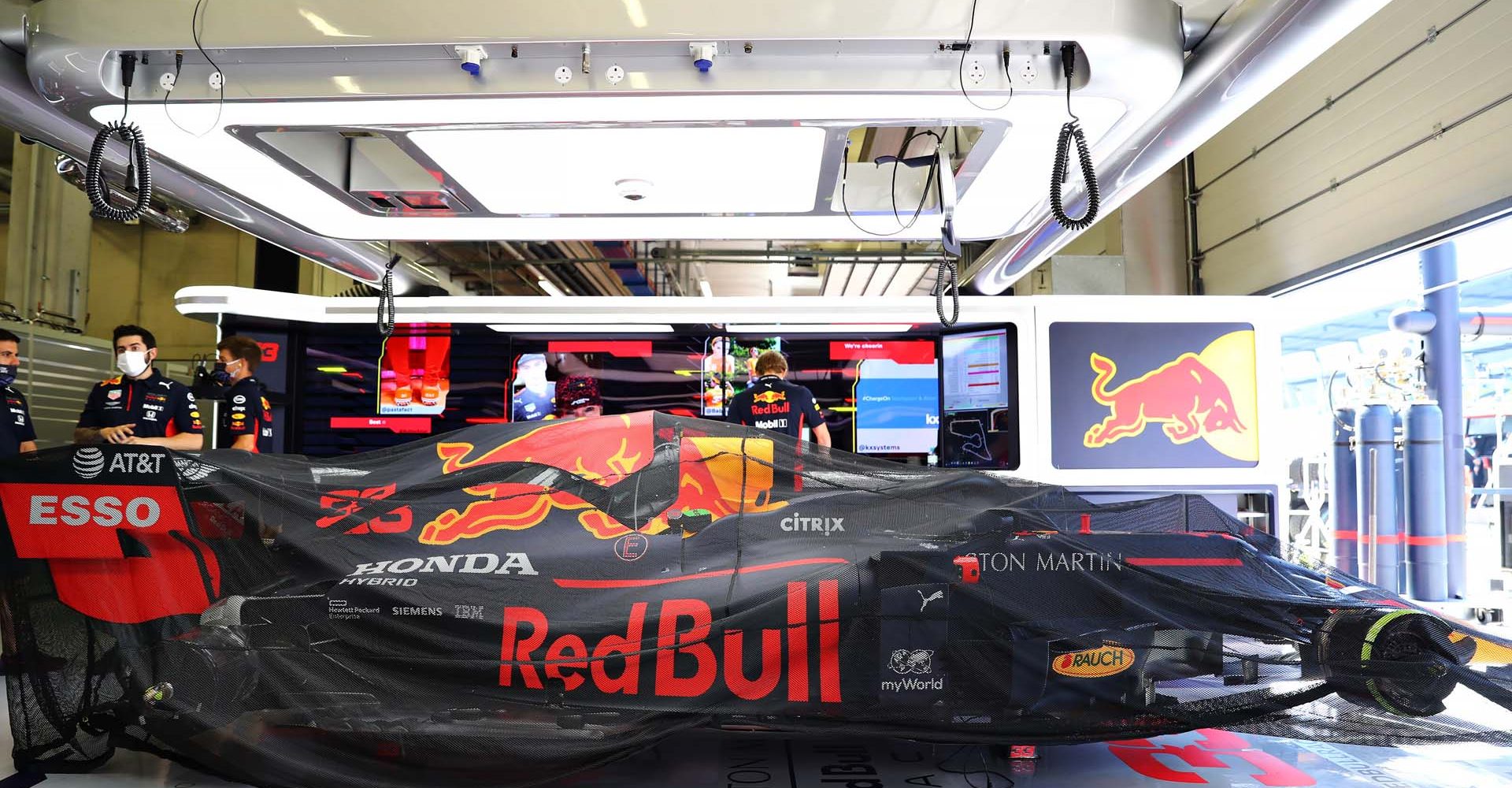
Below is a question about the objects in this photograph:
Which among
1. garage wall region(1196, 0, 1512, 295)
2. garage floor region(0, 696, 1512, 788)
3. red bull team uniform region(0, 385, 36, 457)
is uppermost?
garage wall region(1196, 0, 1512, 295)

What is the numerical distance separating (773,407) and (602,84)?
268 cm

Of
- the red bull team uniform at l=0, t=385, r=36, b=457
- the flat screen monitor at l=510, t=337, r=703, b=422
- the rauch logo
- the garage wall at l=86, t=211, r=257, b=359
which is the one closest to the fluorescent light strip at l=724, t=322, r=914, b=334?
the flat screen monitor at l=510, t=337, r=703, b=422

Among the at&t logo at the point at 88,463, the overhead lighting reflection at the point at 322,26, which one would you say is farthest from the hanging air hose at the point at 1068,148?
the at&t logo at the point at 88,463

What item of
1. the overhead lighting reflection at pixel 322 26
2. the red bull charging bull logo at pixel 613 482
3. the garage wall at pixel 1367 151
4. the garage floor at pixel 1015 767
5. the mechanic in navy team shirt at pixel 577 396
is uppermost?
the garage wall at pixel 1367 151

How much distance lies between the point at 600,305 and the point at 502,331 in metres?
0.72

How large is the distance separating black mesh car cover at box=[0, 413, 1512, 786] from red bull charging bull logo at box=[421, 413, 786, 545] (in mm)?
21

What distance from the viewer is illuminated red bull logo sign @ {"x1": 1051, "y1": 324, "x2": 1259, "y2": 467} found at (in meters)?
5.50

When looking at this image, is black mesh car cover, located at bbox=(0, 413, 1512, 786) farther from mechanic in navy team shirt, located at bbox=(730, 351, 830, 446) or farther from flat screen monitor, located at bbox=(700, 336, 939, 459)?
flat screen monitor, located at bbox=(700, 336, 939, 459)

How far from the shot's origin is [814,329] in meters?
5.90

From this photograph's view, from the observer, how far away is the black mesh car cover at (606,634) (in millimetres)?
2447

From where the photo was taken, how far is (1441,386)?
6609 millimetres

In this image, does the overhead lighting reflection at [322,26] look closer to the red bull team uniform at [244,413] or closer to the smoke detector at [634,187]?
the smoke detector at [634,187]

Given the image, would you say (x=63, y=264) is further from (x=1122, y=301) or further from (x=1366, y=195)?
(x=1366, y=195)

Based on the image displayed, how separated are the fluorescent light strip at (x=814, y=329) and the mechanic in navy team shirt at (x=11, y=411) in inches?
144
